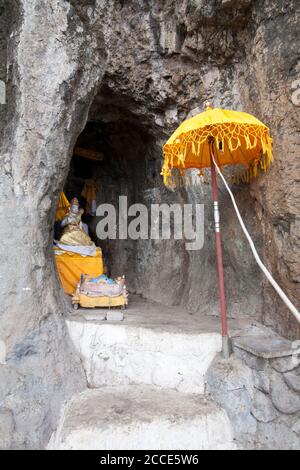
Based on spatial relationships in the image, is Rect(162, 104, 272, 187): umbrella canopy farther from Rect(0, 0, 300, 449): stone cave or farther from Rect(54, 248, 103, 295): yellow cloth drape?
Rect(54, 248, 103, 295): yellow cloth drape

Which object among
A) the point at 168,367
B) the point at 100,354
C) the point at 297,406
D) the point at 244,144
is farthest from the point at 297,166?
the point at 100,354

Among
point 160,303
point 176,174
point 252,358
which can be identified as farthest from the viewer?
point 160,303

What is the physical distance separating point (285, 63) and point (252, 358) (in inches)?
128

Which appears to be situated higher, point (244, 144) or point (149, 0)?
point (149, 0)

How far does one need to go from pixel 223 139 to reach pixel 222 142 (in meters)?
0.08

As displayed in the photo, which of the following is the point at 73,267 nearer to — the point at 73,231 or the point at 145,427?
the point at 73,231

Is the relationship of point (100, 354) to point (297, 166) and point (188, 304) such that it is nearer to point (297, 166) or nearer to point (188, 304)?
point (188, 304)

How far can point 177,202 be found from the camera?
6449mm

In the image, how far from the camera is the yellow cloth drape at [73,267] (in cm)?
588

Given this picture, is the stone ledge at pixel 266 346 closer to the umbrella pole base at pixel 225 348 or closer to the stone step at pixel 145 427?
the umbrella pole base at pixel 225 348

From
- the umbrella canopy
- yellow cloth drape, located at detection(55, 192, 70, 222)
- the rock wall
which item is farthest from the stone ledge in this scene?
yellow cloth drape, located at detection(55, 192, 70, 222)
